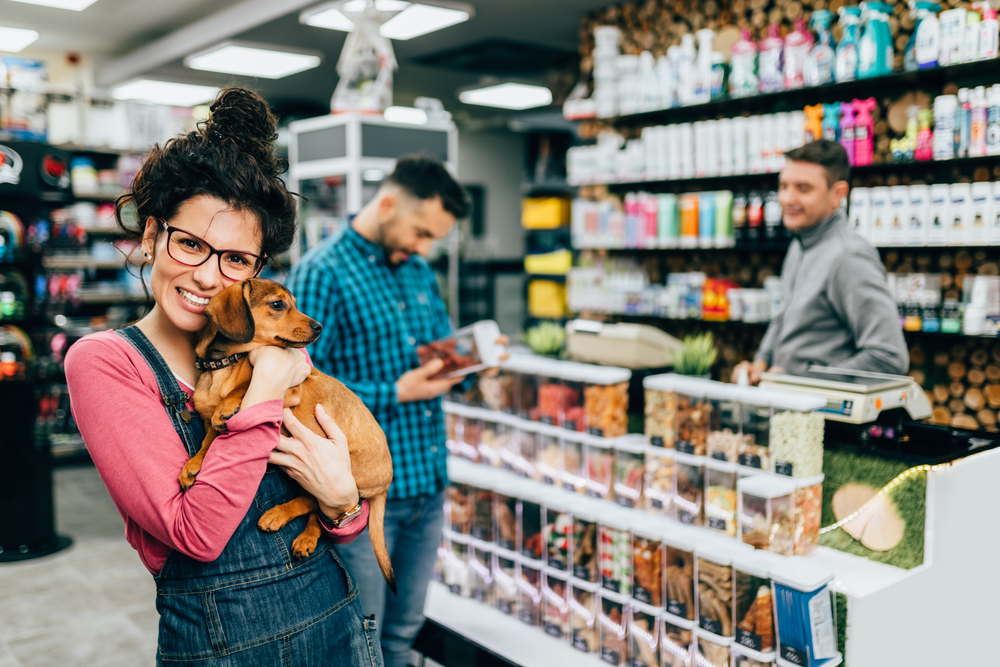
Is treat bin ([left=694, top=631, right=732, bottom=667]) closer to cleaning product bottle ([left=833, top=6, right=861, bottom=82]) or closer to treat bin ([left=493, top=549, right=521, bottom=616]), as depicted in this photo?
treat bin ([left=493, top=549, right=521, bottom=616])

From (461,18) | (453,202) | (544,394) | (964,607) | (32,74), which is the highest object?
(461,18)

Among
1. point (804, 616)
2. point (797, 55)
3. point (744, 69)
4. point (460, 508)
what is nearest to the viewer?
point (804, 616)

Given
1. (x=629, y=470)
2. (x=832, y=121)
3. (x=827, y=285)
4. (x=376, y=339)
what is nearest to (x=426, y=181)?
(x=376, y=339)

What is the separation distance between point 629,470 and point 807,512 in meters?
0.57

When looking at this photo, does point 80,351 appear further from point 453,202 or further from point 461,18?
point 461,18

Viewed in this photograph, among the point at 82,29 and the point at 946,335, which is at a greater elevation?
the point at 82,29

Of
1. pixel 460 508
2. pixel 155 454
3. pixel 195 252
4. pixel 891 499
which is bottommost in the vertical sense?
pixel 460 508

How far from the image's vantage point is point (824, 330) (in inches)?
119

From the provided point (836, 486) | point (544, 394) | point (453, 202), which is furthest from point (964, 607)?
point (453, 202)

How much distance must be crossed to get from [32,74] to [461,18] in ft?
10.6

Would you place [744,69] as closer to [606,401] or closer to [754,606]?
[606,401]

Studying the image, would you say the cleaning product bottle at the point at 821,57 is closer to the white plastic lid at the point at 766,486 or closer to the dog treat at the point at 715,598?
the white plastic lid at the point at 766,486

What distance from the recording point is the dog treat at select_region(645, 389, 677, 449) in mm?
2240

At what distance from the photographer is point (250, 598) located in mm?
1123
